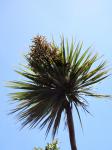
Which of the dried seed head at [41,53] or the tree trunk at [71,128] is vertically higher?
the dried seed head at [41,53]

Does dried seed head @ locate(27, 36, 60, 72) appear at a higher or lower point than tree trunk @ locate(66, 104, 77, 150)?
higher

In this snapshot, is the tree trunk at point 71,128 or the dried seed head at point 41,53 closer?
the tree trunk at point 71,128

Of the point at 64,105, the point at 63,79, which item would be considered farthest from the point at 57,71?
the point at 64,105

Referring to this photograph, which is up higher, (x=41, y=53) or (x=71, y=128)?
(x=41, y=53)

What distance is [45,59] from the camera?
938cm

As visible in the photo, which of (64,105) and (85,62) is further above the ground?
(85,62)

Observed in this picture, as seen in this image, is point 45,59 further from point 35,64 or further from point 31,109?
point 31,109

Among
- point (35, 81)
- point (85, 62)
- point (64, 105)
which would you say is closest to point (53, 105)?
point (64, 105)

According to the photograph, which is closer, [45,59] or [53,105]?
[53,105]

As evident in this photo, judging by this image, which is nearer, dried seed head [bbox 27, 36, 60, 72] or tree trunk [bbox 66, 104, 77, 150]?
tree trunk [bbox 66, 104, 77, 150]

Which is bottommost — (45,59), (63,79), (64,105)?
(64,105)

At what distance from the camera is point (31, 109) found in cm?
867

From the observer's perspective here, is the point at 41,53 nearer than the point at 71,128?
No

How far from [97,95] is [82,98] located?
0.37 metres
